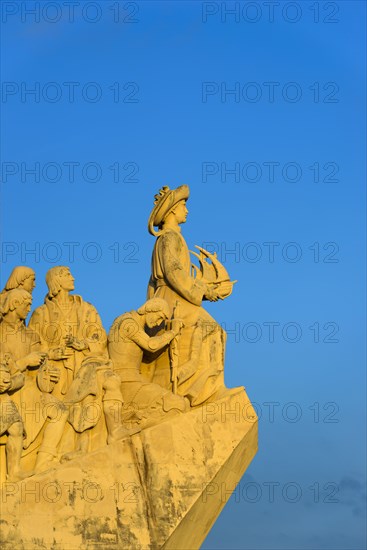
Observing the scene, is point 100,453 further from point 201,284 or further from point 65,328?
point 201,284

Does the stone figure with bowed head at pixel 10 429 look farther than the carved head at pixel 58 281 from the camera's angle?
No

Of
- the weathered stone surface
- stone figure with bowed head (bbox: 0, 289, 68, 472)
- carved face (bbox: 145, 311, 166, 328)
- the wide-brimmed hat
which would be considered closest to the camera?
the weathered stone surface

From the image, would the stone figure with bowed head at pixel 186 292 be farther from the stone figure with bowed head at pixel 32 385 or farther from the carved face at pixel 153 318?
the stone figure with bowed head at pixel 32 385

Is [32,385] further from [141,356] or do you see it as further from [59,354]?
[141,356]

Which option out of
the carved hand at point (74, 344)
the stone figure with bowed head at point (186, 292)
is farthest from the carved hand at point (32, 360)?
the stone figure with bowed head at point (186, 292)

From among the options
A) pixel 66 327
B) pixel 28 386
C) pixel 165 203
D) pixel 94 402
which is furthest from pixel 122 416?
pixel 165 203

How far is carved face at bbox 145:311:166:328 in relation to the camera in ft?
53.9

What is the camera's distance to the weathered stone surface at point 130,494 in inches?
588

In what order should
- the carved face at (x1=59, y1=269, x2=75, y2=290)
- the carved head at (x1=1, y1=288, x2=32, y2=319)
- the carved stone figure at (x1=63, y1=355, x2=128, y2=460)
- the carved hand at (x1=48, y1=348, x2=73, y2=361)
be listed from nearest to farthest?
the carved stone figure at (x1=63, y1=355, x2=128, y2=460)
the carved head at (x1=1, y1=288, x2=32, y2=319)
the carved hand at (x1=48, y1=348, x2=73, y2=361)
the carved face at (x1=59, y1=269, x2=75, y2=290)

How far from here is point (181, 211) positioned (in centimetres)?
1756

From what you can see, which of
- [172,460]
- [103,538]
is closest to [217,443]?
[172,460]

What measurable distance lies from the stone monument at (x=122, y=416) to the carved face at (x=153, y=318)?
0.07 ft

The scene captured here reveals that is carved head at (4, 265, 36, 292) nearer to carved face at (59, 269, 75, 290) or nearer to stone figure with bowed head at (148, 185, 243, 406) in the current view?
carved face at (59, 269, 75, 290)

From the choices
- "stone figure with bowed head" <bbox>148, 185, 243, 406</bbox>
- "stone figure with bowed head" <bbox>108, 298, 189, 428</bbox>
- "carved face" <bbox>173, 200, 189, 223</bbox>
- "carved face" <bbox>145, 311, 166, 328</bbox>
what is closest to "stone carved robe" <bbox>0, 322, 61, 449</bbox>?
"stone figure with bowed head" <bbox>108, 298, 189, 428</bbox>
